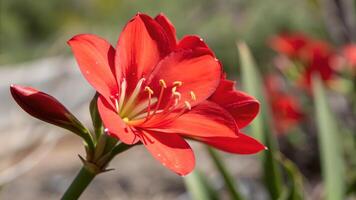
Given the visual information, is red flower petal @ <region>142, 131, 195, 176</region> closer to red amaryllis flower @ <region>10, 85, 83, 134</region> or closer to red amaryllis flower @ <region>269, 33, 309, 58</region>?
red amaryllis flower @ <region>10, 85, 83, 134</region>

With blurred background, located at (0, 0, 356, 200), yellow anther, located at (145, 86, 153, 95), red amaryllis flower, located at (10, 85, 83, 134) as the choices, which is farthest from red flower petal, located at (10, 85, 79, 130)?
blurred background, located at (0, 0, 356, 200)

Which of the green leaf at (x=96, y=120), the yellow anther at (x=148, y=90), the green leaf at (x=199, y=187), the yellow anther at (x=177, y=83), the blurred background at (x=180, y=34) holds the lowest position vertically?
the blurred background at (x=180, y=34)

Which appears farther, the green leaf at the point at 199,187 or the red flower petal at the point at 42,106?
the green leaf at the point at 199,187

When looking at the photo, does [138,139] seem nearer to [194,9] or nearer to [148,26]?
[148,26]

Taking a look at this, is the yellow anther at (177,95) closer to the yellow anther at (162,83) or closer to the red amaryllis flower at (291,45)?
the yellow anther at (162,83)

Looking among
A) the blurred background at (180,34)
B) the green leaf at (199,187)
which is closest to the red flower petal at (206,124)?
the blurred background at (180,34)
